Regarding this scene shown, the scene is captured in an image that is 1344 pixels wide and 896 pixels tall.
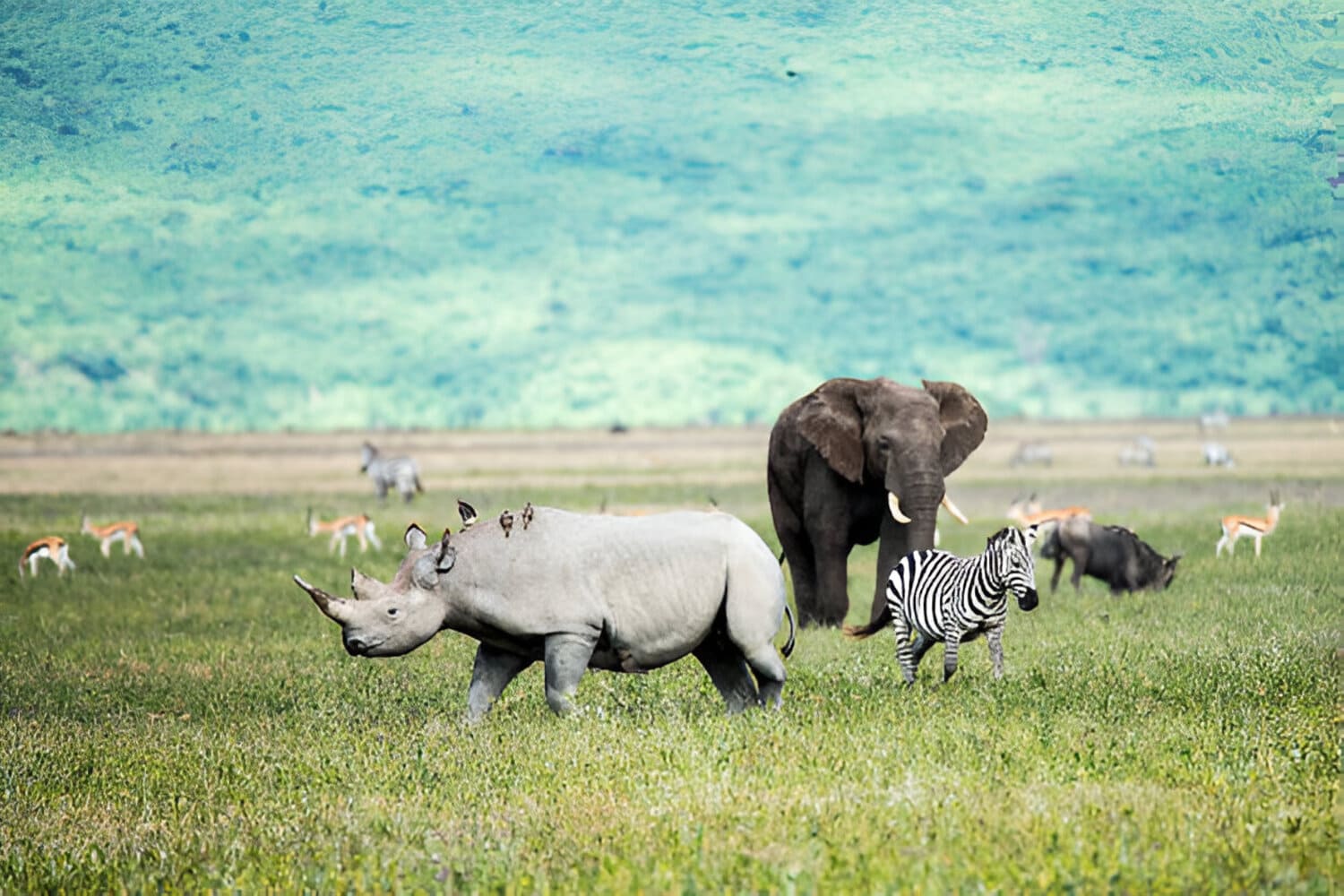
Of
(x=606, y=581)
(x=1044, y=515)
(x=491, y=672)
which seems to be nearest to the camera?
(x=606, y=581)

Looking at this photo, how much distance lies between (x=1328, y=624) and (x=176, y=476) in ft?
185

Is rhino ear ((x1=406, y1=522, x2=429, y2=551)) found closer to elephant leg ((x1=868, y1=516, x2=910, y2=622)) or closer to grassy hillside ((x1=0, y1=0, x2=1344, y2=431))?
elephant leg ((x1=868, y1=516, x2=910, y2=622))

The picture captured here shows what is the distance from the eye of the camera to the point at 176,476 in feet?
223

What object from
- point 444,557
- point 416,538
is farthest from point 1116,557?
point 444,557

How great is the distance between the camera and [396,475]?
171ft

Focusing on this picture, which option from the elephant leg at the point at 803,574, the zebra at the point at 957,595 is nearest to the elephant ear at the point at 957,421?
the elephant leg at the point at 803,574

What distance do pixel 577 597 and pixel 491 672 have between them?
3.40 ft

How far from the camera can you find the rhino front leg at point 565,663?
1192 centimetres

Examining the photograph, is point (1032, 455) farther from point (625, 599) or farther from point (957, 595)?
point (625, 599)

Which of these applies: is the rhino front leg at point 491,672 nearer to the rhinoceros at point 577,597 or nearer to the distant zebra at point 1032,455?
the rhinoceros at point 577,597

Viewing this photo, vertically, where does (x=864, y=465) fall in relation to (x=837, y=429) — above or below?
below

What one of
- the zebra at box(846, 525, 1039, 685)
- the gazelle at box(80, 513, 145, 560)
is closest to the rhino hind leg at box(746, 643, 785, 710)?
the zebra at box(846, 525, 1039, 685)

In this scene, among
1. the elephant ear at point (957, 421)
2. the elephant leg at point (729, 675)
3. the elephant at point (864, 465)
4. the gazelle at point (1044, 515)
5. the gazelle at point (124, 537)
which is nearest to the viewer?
the elephant leg at point (729, 675)

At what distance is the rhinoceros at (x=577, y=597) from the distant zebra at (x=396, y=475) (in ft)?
129
